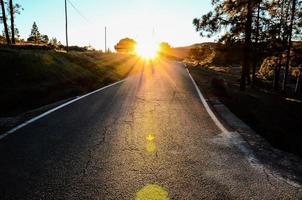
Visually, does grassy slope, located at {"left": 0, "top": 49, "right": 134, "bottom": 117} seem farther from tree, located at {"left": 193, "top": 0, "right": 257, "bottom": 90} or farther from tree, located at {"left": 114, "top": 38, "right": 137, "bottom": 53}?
tree, located at {"left": 114, "top": 38, "right": 137, "bottom": 53}

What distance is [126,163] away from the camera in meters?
4.98

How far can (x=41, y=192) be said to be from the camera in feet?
12.7

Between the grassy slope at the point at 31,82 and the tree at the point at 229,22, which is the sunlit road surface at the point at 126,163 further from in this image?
the tree at the point at 229,22

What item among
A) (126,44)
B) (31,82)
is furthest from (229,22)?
(126,44)

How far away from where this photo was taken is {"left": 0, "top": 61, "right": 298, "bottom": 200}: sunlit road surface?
397 centimetres

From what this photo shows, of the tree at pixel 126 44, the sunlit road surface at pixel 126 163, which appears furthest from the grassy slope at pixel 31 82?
the tree at pixel 126 44

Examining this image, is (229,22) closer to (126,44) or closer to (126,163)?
(126,163)

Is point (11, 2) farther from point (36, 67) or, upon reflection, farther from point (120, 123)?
point (120, 123)

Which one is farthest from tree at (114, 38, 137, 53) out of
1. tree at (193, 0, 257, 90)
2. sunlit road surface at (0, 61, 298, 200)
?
sunlit road surface at (0, 61, 298, 200)

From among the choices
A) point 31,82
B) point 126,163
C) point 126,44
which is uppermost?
point 126,44

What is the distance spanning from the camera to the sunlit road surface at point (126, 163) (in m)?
3.97

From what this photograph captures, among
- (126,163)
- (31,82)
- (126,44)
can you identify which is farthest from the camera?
(126,44)

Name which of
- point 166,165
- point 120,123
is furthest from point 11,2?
point 166,165

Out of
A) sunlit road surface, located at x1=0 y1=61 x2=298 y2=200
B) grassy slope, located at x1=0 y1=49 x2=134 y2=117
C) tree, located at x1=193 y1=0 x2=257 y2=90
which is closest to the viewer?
sunlit road surface, located at x1=0 y1=61 x2=298 y2=200
